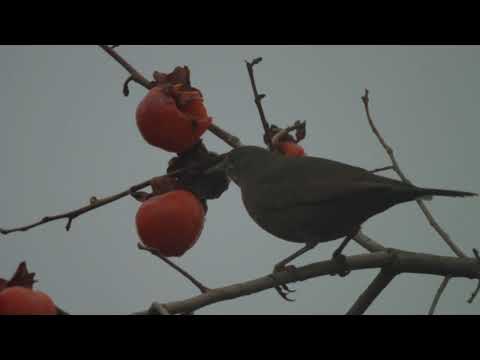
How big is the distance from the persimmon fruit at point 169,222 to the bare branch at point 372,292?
854 millimetres

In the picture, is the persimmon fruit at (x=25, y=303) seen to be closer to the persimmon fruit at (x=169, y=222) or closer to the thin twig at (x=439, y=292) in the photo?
the persimmon fruit at (x=169, y=222)

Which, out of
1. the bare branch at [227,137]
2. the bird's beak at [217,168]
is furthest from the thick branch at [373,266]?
the bare branch at [227,137]

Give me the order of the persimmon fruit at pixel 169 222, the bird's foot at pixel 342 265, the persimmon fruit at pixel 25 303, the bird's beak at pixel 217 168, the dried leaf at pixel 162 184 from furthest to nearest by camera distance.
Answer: the bird's beak at pixel 217 168 < the dried leaf at pixel 162 184 < the persimmon fruit at pixel 169 222 < the bird's foot at pixel 342 265 < the persimmon fruit at pixel 25 303

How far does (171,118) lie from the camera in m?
2.62

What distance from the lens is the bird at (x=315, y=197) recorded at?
3.30 m

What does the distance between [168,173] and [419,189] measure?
1.35 metres

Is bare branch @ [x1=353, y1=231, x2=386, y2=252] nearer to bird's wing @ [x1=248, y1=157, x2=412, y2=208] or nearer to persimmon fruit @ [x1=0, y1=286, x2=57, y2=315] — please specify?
bird's wing @ [x1=248, y1=157, x2=412, y2=208]

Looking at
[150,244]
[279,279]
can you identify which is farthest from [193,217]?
[279,279]

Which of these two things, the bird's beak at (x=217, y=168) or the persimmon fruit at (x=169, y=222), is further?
the bird's beak at (x=217, y=168)

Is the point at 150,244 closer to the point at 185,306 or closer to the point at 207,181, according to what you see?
the point at 207,181

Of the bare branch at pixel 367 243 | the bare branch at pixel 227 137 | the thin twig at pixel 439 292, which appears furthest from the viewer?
the bare branch at pixel 227 137

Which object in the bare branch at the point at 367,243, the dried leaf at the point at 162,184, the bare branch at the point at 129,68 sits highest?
the bare branch at the point at 129,68

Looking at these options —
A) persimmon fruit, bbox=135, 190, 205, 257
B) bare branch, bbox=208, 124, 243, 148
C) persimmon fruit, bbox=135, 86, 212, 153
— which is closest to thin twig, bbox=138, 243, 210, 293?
persimmon fruit, bbox=135, 190, 205, 257
